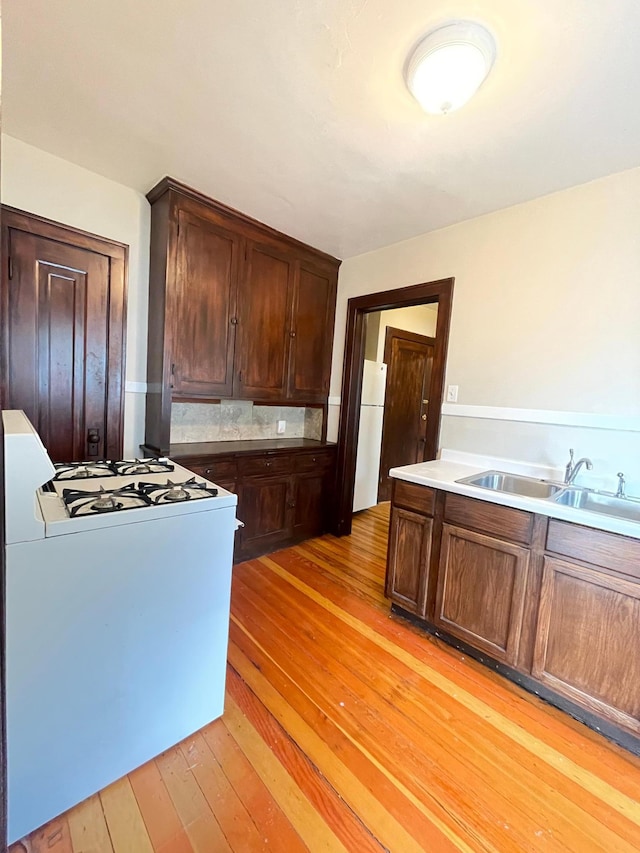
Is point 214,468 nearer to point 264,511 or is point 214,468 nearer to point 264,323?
point 264,511

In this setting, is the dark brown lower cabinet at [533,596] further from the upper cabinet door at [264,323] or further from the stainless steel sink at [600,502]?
the upper cabinet door at [264,323]

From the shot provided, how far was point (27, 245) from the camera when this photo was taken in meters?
2.12

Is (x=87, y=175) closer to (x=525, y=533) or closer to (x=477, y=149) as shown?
(x=477, y=149)

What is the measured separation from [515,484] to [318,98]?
7.14ft

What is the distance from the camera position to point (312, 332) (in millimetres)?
3338

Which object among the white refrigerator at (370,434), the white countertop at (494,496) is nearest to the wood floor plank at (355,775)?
the white countertop at (494,496)

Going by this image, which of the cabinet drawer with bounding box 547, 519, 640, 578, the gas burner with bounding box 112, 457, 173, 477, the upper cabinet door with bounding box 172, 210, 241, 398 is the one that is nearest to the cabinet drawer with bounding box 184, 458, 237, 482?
the upper cabinet door with bounding box 172, 210, 241, 398

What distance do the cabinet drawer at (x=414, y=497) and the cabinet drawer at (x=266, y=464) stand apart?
102 cm

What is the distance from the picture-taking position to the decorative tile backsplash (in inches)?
115

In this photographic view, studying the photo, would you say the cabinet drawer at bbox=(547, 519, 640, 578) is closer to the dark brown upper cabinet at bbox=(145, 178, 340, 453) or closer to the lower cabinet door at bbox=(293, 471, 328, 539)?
the lower cabinet door at bbox=(293, 471, 328, 539)

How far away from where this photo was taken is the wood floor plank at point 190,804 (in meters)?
1.17

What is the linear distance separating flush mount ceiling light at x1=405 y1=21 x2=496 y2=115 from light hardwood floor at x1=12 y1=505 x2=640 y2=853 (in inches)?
96.8

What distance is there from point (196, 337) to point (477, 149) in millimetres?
1870

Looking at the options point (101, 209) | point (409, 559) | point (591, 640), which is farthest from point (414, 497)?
point (101, 209)
